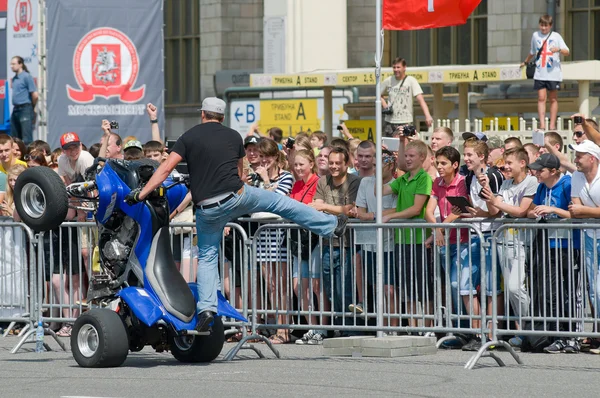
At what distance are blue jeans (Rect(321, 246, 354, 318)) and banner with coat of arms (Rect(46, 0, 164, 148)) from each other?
909 centimetres

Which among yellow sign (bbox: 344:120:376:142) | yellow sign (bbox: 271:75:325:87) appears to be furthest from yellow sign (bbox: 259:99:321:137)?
yellow sign (bbox: 344:120:376:142)

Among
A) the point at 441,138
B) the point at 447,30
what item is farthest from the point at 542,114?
the point at 447,30

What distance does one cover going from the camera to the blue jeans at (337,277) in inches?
535

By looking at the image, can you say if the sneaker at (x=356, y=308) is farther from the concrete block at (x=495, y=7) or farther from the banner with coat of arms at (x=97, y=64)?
the concrete block at (x=495, y=7)

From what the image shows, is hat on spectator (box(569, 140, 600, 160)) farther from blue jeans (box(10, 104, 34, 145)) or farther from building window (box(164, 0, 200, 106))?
building window (box(164, 0, 200, 106))

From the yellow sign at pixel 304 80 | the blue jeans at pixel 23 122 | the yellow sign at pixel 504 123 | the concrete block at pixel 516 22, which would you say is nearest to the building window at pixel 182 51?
the concrete block at pixel 516 22

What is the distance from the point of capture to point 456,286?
13.2 m

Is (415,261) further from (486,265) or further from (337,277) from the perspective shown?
(337,277)

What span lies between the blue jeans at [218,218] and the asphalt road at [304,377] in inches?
23.8

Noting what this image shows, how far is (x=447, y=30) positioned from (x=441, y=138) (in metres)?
18.1

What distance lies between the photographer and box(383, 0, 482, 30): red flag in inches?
578

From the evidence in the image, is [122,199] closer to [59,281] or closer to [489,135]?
[59,281]

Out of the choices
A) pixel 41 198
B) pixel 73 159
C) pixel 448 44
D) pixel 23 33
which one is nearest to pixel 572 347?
pixel 41 198

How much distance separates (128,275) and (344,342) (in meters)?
1.97
